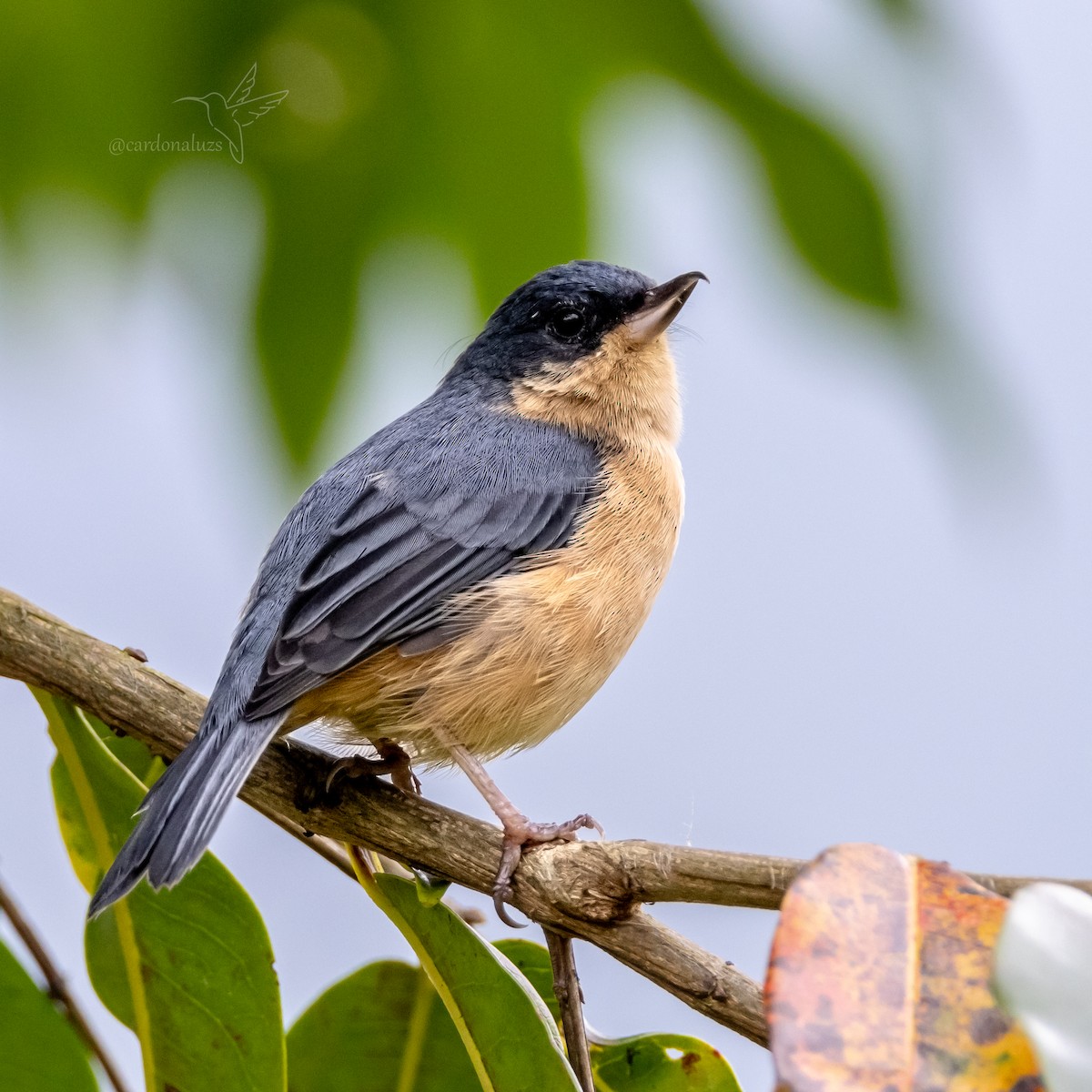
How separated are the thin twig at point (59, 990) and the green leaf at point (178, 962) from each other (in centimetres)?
7

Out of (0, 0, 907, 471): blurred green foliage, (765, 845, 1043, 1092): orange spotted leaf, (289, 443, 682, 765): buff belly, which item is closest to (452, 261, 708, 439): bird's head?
(289, 443, 682, 765): buff belly

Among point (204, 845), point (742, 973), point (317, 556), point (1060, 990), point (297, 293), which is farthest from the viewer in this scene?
point (317, 556)

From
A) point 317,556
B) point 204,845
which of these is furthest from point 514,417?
point 204,845

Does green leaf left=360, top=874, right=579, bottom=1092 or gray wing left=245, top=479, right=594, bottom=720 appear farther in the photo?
gray wing left=245, top=479, right=594, bottom=720

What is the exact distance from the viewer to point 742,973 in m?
1.78

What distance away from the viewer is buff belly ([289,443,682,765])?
2652 millimetres

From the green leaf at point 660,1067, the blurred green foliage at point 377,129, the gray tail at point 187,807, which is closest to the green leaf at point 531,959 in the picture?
the green leaf at point 660,1067

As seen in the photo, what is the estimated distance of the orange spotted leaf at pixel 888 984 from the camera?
1143 millimetres

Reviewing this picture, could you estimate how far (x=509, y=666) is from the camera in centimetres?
266

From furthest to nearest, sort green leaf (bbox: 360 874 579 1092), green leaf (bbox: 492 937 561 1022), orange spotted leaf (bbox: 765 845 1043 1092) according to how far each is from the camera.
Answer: green leaf (bbox: 492 937 561 1022), green leaf (bbox: 360 874 579 1092), orange spotted leaf (bbox: 765 845 1043 1092)

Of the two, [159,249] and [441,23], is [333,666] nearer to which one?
[159,249]

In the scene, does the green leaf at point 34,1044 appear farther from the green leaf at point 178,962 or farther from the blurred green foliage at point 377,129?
the blurred green foliage at point 377,129

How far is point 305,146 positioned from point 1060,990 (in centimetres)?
217

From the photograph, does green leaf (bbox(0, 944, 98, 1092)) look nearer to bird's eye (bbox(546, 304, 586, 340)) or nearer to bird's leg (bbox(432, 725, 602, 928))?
bird's leg (bbox(432, 725, 602, 928))
